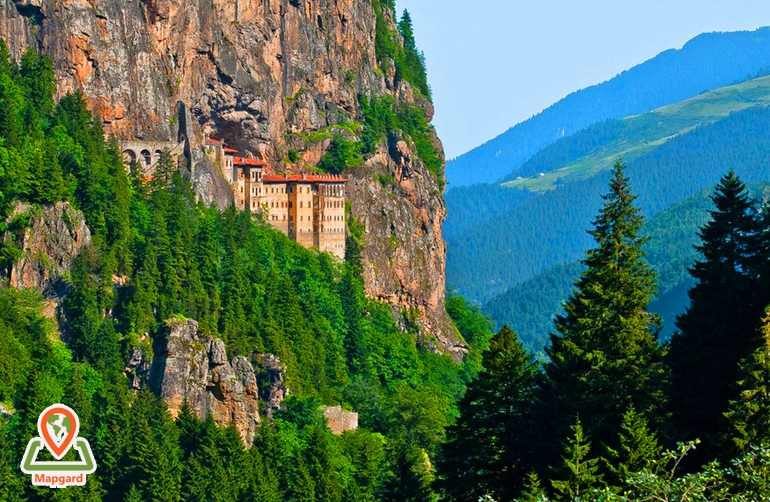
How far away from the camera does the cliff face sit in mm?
110375

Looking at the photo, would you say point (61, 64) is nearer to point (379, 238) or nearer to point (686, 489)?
point (379, 238)

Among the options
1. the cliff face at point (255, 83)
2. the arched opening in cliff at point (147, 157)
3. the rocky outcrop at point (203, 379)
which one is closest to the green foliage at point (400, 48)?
the cliff face at point (255, 83)

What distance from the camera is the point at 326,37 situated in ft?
443

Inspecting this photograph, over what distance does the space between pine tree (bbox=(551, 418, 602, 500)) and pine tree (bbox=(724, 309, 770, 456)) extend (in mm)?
4528

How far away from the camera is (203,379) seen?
Answer: 10162 cm

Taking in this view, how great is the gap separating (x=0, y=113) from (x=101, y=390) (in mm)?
18995

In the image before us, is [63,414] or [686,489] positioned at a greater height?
[686,489]

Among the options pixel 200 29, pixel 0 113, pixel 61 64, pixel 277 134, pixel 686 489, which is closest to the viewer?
pixel 686 489

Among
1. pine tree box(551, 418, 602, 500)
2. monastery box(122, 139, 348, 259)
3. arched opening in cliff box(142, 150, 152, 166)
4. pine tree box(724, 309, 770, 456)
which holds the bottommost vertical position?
pine tree box(551, 418, 602, 500)

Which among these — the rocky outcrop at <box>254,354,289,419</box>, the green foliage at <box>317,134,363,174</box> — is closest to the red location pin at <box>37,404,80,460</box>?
the rocky outcrop at <box>254,354,289,419</box>

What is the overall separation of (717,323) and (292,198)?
223ft

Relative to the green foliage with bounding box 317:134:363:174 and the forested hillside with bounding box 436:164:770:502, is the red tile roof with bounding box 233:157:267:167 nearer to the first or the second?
the green foliage with bounding box 317:134:363:174

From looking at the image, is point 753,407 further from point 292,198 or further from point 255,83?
point 255,83

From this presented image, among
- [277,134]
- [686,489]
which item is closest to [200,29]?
[277,134]
